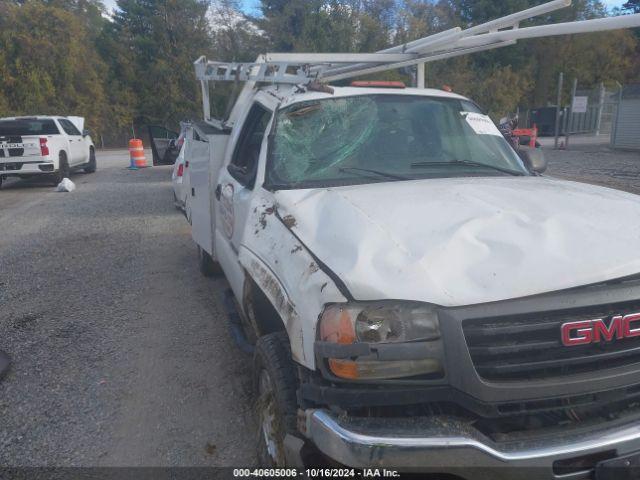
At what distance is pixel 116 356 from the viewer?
463 cm

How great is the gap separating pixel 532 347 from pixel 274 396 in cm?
115

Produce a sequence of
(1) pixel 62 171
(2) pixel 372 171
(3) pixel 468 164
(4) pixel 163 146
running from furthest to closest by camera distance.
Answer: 1. (1) pixel 62 171
2. (4) pixel 163 146
3. (3) pixel 468 164
4. (2) pixel 372 171

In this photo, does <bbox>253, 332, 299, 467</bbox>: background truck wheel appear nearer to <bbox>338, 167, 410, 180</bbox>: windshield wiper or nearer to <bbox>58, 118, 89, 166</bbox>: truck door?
<bbox>338, 167, 410, 180</bbox>: windshield wiper

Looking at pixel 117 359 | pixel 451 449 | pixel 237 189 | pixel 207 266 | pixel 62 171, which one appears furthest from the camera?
→ pixel 62 171

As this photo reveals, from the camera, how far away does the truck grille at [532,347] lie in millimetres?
2193

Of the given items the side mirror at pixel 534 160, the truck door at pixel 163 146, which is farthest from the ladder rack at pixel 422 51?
the truck door at pixel 163 146

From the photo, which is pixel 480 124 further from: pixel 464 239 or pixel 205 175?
pixel 205 175

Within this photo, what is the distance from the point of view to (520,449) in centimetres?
209

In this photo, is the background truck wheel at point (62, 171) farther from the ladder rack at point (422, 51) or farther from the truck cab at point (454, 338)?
the truck cab at point (454, 338)

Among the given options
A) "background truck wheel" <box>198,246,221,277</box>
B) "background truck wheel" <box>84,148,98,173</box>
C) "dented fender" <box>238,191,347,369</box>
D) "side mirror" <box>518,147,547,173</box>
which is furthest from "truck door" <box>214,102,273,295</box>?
"background truck wheel" <box>84,148,98,173</box>

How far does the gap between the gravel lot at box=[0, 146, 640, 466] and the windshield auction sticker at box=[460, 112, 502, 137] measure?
247 centimetres

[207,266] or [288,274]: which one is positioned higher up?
[288,274]

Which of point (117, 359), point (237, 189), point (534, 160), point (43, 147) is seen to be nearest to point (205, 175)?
point (237, 189)

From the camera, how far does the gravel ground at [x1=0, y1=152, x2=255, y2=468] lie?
3.44m
